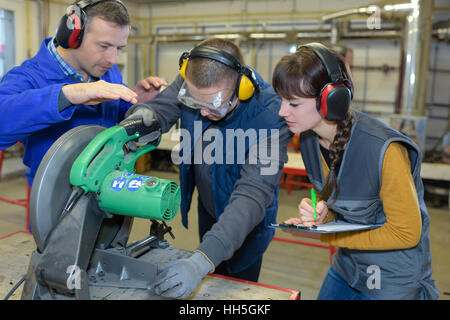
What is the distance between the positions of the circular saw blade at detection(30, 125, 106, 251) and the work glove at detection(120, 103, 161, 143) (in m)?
0.23

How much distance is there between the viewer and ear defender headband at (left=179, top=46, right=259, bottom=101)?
118 cm

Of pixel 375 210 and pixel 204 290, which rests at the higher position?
pixel 375 210

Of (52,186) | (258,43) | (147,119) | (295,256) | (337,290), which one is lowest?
(295,256)

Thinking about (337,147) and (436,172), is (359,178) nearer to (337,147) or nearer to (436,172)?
(337,147)

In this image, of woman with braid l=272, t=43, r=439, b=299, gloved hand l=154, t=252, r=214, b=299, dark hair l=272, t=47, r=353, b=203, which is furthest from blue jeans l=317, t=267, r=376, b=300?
gloved hand l=154, t=252, r=214, b=299

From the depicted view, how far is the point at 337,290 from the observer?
1.33 meters

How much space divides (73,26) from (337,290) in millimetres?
1293

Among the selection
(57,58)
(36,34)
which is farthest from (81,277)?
(36,34)

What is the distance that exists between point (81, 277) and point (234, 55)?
33.1 inches

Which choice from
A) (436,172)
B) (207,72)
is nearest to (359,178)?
(207,72)

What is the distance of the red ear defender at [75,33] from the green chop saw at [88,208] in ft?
1.15

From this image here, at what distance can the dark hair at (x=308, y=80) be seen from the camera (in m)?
1.09

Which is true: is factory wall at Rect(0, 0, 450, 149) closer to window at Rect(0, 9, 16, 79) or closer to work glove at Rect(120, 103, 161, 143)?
window at Rect(0, 9, 16, 79)
